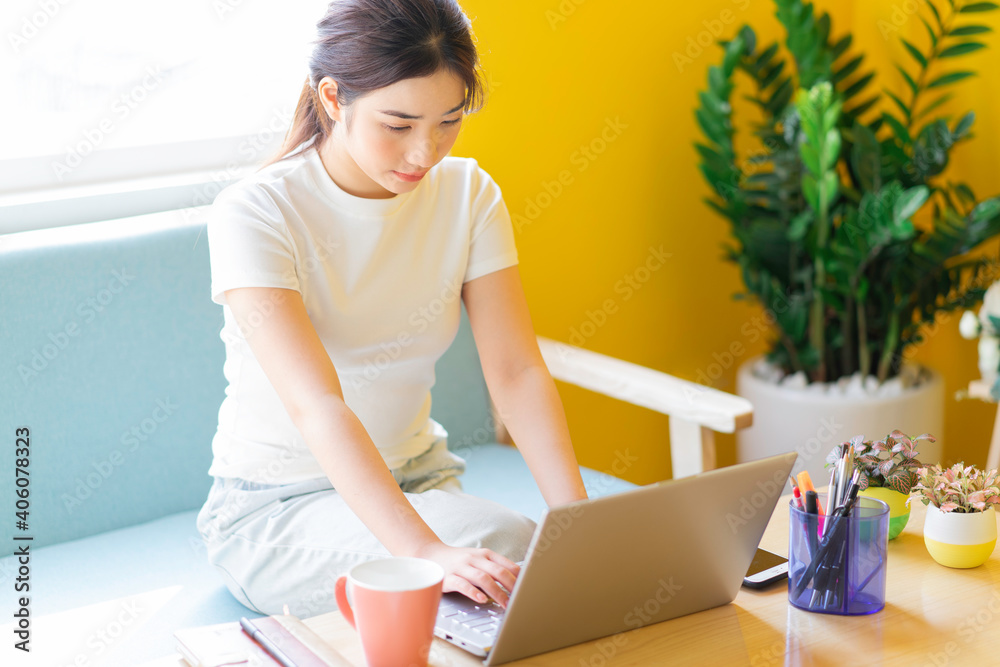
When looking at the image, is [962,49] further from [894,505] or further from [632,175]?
[894,505]

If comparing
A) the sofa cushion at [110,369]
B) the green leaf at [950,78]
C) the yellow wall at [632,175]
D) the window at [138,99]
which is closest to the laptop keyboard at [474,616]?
the sofa cushion at [110,369]

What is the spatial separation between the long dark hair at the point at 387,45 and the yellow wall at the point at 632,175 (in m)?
0.78

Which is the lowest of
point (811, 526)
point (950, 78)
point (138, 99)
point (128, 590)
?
point (128, 590)

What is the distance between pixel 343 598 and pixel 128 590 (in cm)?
75

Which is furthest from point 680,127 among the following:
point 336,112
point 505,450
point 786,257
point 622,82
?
point 336,112

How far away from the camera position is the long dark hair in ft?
3.99

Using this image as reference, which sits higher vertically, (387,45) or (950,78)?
(387,45)

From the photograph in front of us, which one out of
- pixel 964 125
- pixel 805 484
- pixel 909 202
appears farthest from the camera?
pixel 964 125

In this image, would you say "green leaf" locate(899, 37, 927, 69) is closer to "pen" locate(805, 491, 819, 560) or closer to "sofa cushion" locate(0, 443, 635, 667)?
"sofa cushion" locate(0, 443, 635, 667)

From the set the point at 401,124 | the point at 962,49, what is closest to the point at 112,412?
the point at 401,124

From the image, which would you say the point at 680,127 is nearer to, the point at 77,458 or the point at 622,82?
the point at 622,82

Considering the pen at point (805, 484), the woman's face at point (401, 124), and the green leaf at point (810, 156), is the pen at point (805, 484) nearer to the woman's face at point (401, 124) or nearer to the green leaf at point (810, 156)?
the woman's face at point (401, 124)

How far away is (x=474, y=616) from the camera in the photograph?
3.05ft

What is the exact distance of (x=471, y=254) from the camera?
1.49 meters
